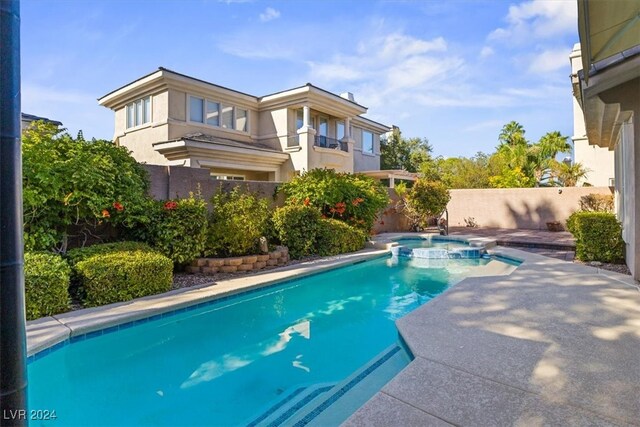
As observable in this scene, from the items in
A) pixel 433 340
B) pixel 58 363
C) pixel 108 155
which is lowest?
pixel 58 363

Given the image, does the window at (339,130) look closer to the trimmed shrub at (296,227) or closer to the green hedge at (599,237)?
the trimmed shrub at (296,227)

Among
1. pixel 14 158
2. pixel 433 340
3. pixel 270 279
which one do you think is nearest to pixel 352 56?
pixel 270 279

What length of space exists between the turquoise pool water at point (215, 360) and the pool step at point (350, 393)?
10.3 inches

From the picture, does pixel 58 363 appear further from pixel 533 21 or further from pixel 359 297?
pixel 533 21

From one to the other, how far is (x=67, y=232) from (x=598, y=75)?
383 inches

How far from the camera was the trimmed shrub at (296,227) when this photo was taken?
11.5 m

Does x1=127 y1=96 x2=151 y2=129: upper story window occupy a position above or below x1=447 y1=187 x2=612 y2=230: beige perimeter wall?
above

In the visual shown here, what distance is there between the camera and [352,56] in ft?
55.2

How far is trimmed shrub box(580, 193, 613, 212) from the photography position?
1666 centimetres

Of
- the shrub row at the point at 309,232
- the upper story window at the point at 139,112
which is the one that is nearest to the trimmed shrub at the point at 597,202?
the shrub row at the point at 309,232

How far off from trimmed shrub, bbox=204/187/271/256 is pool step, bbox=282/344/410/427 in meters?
5.71

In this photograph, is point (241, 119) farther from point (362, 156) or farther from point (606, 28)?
point (606, 28)

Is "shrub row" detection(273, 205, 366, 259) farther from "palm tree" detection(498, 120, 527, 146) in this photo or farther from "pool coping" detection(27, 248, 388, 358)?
"palm tree" detection(498, 120, 527, 146)

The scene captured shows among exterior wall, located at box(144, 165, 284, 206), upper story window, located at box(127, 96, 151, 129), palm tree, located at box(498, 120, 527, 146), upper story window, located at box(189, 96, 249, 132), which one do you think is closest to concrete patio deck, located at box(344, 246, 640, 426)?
exterior wall, located at box(144, 165, 284, 206)
